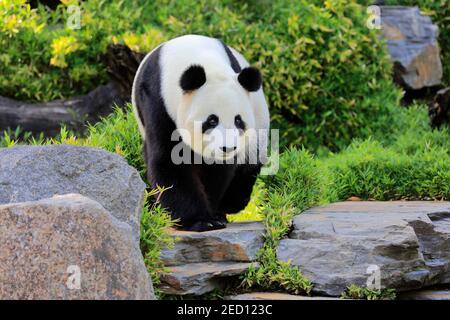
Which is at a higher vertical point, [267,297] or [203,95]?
[203,95]

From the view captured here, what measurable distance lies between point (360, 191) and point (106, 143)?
7.45ft

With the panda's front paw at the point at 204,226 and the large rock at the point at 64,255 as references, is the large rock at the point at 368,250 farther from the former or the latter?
the large rock at the point at 64,255

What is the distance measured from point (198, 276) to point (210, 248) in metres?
0.31

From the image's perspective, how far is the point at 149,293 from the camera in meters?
3.59

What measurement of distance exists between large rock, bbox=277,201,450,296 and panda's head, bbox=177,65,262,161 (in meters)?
0.74

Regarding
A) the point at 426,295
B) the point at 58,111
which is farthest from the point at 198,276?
the point at 58,111

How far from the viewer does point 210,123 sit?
4.92 meters

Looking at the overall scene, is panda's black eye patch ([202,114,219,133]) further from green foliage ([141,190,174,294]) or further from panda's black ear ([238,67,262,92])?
green foliage ([141,190,174,294])

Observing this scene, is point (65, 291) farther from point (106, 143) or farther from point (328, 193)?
point (328, 193)

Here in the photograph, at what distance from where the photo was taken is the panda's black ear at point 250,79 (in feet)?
16.4

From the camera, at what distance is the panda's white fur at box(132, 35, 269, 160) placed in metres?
4.92
